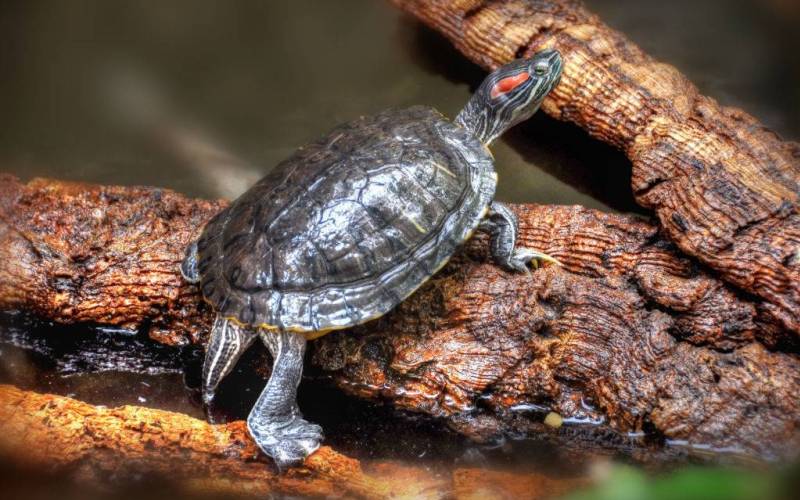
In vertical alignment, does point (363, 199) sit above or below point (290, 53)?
below

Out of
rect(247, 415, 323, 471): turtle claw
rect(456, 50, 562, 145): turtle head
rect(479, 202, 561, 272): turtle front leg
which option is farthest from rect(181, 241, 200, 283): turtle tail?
rect(456, 50, 562, 145): turtle head

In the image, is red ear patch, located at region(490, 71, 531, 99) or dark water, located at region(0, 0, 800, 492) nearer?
dark water, located at region(0, 0, 800, 492)

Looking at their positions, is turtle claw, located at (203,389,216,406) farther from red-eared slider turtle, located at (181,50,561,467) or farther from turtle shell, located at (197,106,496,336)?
turtle shell, located at (197,106,496,336)

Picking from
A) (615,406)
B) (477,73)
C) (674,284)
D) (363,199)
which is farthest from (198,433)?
(477,73)

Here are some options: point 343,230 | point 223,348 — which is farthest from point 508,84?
point 223,348

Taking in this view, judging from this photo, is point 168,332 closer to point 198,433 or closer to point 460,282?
point 198,433

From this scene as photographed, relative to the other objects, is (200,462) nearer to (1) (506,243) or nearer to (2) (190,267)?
(2) (190,267)

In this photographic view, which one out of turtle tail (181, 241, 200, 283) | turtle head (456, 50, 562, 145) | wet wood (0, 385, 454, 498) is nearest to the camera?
wet wood (0, 385, 454, 498)
